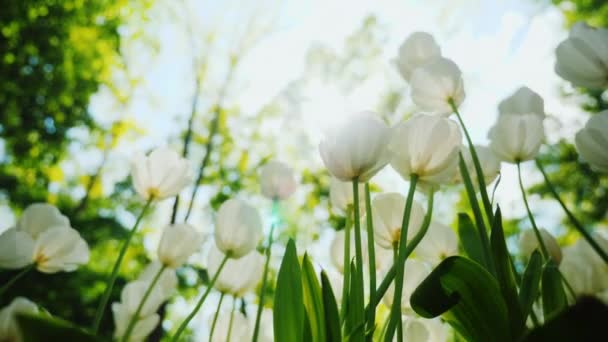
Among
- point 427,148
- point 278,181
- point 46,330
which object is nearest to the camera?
point 46,330

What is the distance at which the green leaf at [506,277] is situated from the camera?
42cm

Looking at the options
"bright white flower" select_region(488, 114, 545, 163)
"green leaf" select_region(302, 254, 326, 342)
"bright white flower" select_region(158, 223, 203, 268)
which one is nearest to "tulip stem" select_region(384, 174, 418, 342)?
"green leaf" select_region(302, 254, 326, 342)

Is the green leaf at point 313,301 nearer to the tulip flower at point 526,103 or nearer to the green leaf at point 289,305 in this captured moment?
the green leaf at point 289,305

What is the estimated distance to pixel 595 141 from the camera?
19.5 inches

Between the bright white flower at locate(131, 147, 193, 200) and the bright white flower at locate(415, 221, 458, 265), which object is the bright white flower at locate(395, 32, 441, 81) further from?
the bright white flower at locate(131, 147, 193, 200)

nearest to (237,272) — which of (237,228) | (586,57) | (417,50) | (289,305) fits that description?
(237,228)

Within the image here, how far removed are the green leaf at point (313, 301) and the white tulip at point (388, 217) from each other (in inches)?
3.7

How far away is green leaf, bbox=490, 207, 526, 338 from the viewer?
0.42 meters


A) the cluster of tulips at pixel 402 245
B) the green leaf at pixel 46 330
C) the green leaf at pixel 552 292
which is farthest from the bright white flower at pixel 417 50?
the green leaf at pixel 46 330

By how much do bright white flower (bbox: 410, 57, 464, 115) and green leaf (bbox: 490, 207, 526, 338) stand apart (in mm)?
200

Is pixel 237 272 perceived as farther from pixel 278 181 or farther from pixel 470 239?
pixel 470 239

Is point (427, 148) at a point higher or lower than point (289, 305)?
higher

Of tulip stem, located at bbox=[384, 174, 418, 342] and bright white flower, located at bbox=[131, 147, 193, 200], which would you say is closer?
tulip stem, located at bbox=[384, 174, 418, 342]

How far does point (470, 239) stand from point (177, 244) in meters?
0.41
